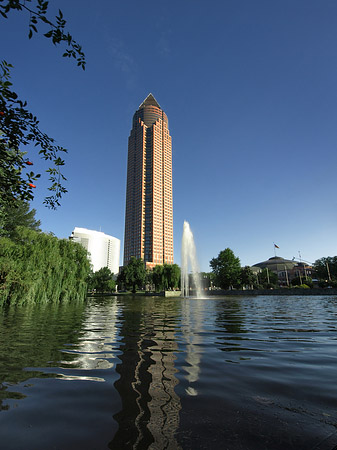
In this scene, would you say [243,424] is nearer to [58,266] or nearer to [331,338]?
[331,338]

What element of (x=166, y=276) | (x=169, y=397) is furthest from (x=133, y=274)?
(x=169, y=397)

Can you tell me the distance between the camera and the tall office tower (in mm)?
152125

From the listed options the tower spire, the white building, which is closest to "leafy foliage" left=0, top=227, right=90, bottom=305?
the white building

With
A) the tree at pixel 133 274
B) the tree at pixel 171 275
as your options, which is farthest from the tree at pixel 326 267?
the tree at pixel 133 274

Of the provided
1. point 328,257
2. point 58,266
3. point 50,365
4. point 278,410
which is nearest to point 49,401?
point 50,365

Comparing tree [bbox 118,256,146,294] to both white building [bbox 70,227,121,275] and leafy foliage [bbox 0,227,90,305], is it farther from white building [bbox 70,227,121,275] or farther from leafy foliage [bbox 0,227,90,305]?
white building [bbox 70,227,121,275]

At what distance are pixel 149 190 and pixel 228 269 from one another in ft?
351

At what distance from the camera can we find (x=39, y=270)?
20.0 m

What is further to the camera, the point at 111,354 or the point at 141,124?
the point at 141,124

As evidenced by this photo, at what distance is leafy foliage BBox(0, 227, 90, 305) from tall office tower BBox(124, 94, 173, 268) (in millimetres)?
117290

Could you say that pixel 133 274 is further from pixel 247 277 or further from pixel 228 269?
pixel 247 277

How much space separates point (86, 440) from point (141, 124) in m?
190

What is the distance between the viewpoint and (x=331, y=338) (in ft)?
19.4

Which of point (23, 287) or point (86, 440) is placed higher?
point (23, 287)
